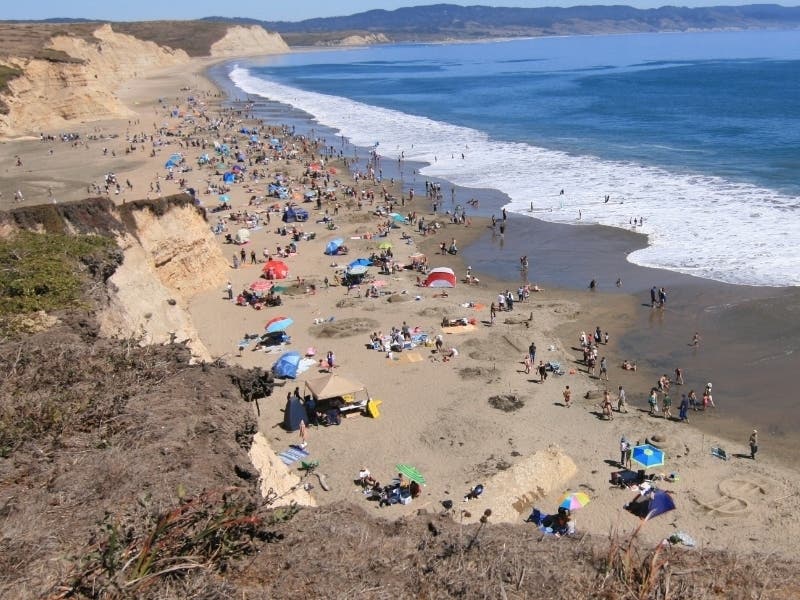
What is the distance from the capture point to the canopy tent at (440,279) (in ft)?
87.9

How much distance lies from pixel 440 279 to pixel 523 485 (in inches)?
542

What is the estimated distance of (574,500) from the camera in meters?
13.4

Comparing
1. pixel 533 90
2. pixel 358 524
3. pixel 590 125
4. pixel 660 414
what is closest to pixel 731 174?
pixel 590 125

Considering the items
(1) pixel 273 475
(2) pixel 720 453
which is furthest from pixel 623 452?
(1) pixel 273 475

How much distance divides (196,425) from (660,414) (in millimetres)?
13557

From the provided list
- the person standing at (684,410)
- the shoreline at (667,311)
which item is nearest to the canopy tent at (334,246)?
the shoreline at (667,311)

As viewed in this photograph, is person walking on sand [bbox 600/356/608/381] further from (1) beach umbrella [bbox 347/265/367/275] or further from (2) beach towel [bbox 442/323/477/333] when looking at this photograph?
(1) beach umbrella [bbox 347/265/367/275]

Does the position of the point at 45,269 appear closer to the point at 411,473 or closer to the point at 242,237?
the point at 411,473

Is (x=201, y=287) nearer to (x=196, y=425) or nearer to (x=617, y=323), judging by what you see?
(x=617, y=323)

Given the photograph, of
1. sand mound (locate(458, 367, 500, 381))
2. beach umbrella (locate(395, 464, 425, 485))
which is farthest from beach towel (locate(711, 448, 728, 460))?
beach umbrella (locate(395, 464, 425, 485))

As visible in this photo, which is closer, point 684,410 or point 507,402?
point 684,410

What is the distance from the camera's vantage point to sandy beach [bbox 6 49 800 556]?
13914 mm

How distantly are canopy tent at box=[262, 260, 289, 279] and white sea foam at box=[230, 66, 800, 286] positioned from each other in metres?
15.5

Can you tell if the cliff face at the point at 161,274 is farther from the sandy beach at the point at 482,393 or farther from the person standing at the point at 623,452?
the person standing at the point at 623,452
